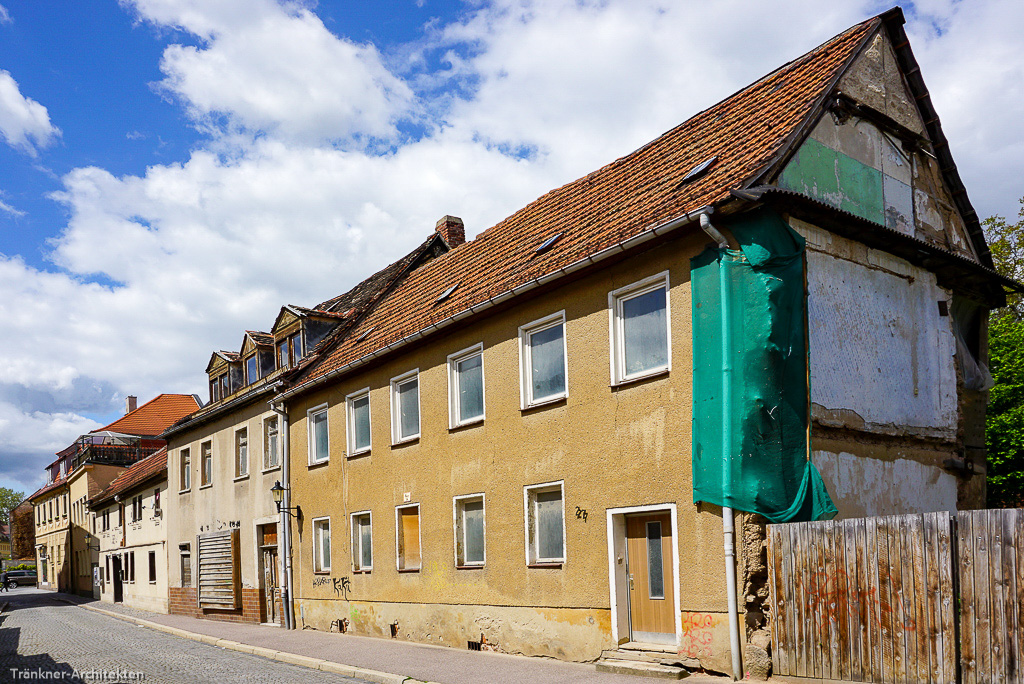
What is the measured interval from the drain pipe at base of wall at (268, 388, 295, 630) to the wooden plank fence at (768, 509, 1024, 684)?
14479 millimetres

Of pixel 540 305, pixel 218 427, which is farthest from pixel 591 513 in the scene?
pixel 218 427

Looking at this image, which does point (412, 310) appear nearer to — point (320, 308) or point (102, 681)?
point (320, 308)

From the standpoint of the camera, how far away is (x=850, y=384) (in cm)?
1195

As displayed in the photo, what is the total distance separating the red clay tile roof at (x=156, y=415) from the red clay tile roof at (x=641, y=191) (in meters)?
38.7

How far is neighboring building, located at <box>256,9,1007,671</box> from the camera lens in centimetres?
1114

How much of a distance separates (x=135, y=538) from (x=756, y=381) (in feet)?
107

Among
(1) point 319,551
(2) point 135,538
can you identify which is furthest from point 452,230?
(2) point 135,538

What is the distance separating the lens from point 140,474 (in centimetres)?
3925

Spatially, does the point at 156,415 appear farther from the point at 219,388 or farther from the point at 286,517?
the point at 286,517

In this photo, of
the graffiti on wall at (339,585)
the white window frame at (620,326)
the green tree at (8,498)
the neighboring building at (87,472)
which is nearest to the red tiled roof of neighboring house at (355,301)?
the graffiti on wall at (339,585)

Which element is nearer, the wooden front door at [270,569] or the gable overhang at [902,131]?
the gable overhang at [902,131]

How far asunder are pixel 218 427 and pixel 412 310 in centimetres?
1054

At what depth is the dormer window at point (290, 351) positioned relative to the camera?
78.5 ft

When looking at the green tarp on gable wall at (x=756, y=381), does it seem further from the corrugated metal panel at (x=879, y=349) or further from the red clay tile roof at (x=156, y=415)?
the red clay tile roof at (x=156, y=415)
